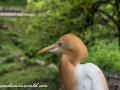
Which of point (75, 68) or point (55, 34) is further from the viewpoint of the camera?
point (55, 34)

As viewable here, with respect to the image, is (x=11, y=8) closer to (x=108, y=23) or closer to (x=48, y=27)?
(x=108, y=23)

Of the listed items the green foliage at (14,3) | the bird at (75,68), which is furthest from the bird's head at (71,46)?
the green foliage at (14,3)

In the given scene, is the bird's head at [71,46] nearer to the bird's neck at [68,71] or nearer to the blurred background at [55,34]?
the bird's neck at [68,71]

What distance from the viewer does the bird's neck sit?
7.24 ft

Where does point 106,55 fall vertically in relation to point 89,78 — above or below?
above

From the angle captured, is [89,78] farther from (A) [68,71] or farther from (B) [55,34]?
(B) [55,34]

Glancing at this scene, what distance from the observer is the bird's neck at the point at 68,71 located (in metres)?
2.21

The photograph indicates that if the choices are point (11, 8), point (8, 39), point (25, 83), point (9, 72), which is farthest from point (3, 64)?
point (11, 8)

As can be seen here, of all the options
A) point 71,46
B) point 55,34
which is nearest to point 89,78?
point 71,46

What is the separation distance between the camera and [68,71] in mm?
2207

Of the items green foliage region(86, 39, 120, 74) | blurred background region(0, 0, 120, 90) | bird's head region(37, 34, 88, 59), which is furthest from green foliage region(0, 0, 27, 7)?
bird's head region(37, 34, 88, 59)

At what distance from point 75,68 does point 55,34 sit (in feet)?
9.56

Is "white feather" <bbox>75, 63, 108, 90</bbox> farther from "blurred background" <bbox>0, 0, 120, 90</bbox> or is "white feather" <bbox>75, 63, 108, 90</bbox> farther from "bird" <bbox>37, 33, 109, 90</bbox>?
"blurred background" <bbox>0, 0, 120, 90</bbox>

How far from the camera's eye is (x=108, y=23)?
6.60m
